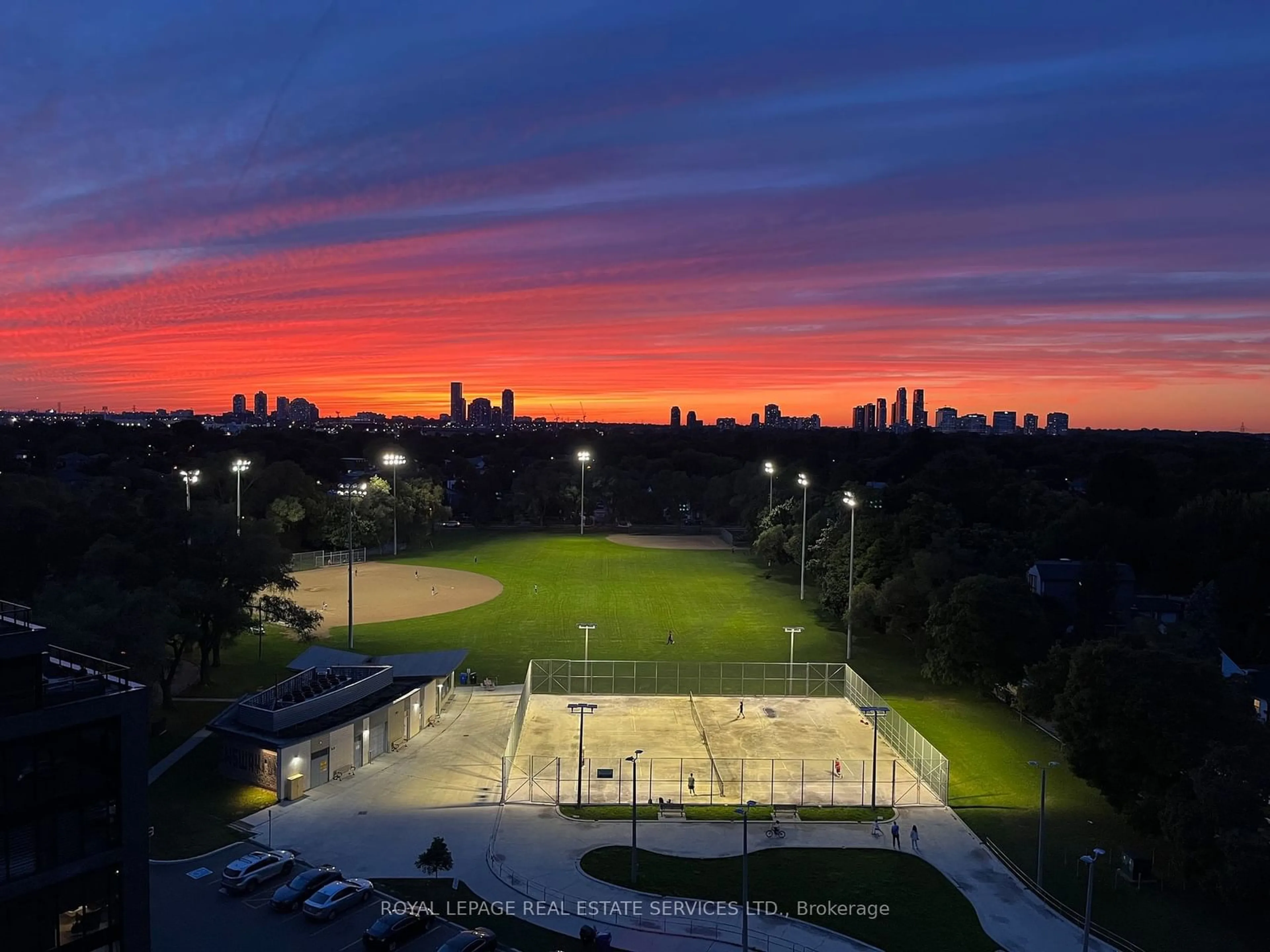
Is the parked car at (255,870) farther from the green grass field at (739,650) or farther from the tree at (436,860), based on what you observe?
the green grass field at (739,650)

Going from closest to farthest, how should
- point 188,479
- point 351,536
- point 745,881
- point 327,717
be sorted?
point 745,881 → point 327,717 → point 351,536 → point 188,479

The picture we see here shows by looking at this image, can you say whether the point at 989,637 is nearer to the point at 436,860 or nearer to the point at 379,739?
the point at 379,739

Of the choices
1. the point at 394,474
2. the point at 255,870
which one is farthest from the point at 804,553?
the point at 255,870

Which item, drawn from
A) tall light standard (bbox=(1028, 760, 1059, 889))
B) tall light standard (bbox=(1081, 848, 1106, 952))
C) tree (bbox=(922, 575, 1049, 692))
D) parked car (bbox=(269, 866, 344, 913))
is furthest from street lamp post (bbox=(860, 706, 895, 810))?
parked car (bbox=(269, 866, 344, 913))

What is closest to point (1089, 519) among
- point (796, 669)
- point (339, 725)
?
point (796, 669)

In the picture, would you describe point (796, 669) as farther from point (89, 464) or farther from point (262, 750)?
point (89, 464)

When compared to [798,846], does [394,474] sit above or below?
above
